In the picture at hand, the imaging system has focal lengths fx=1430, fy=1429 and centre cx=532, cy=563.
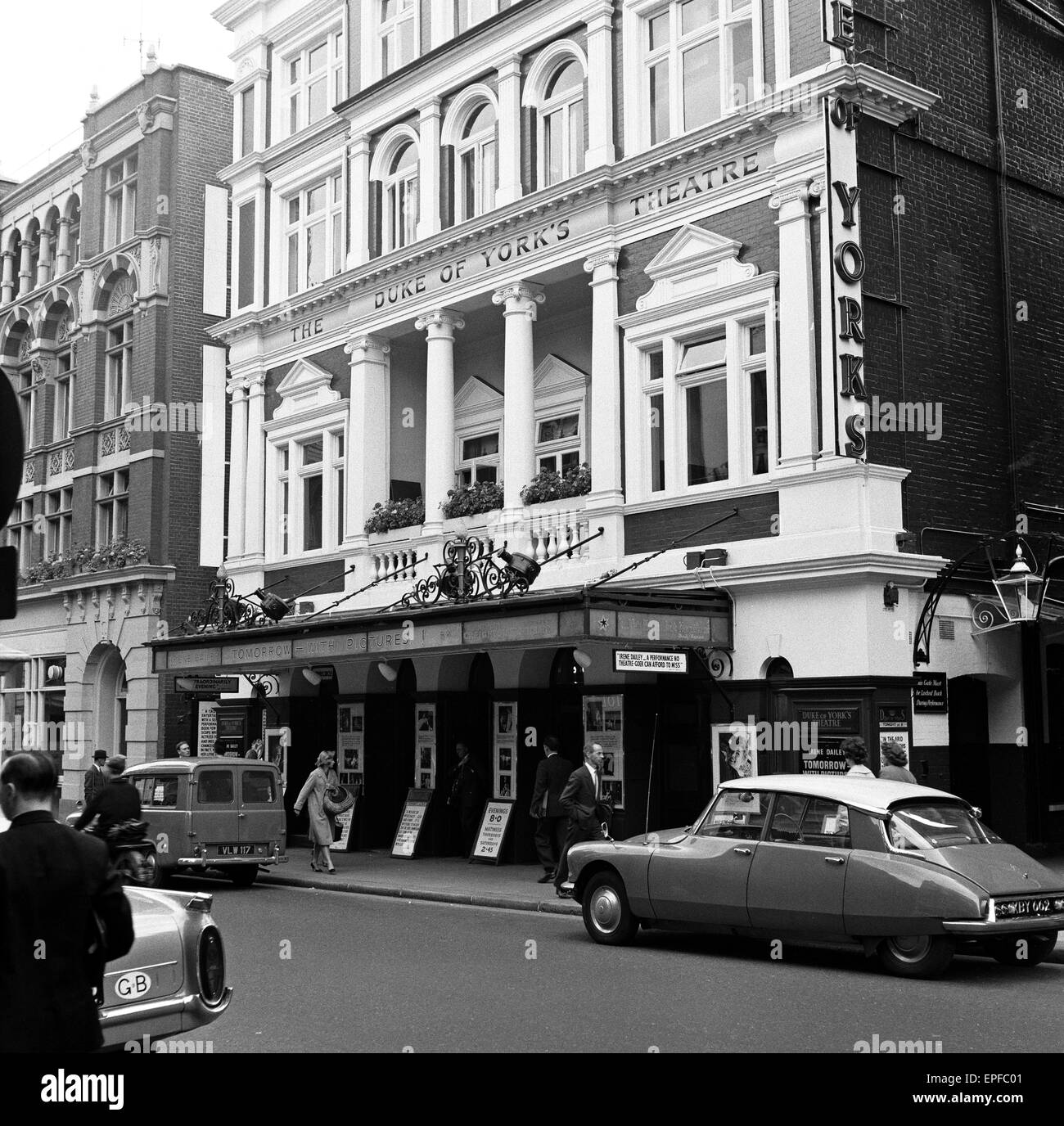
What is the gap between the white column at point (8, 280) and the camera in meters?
38.9

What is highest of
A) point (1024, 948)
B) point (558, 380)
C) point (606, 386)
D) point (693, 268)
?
point (693, 268)

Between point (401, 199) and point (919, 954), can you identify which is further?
point (401, 199)

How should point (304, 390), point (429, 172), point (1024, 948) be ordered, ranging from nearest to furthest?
point (1024, 948)
point (429, 172)
point (304, 390)

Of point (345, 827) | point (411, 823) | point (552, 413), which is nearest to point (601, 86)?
point (552, 413)

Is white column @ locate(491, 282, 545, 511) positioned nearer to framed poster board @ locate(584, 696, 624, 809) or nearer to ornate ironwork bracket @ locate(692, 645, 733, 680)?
framed poster board @ locate(584, 696, 624, 809)

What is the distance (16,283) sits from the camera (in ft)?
128

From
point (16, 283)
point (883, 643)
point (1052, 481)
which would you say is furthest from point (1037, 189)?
point (16, 283)

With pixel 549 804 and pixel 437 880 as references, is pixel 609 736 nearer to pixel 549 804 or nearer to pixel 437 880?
pixel 549 804

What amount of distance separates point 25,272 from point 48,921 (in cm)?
3605

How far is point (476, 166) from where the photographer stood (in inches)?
923

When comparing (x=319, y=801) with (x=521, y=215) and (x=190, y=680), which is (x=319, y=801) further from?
(x=521, y=215)

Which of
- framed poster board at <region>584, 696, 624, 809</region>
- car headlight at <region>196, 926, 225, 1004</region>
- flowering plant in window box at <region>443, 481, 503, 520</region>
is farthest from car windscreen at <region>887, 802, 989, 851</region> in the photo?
flowering plant in window box at <region>443, 481, 503, 520</region>

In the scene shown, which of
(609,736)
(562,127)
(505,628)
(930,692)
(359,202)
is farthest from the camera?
(359,202)

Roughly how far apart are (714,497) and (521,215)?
596 centimetres
